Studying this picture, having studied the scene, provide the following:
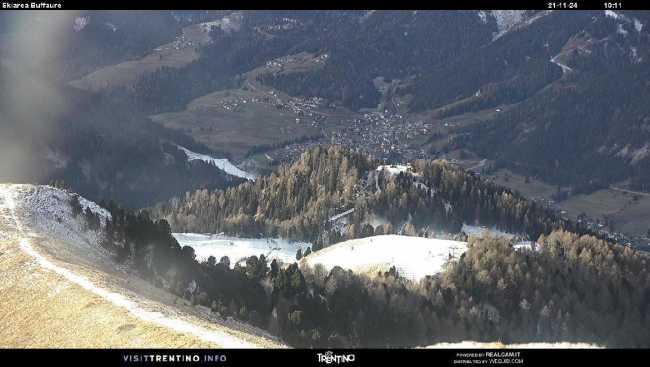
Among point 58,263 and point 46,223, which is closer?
point 58,263

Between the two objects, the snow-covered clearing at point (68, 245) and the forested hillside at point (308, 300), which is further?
the forested hillside at point (308, 300)
